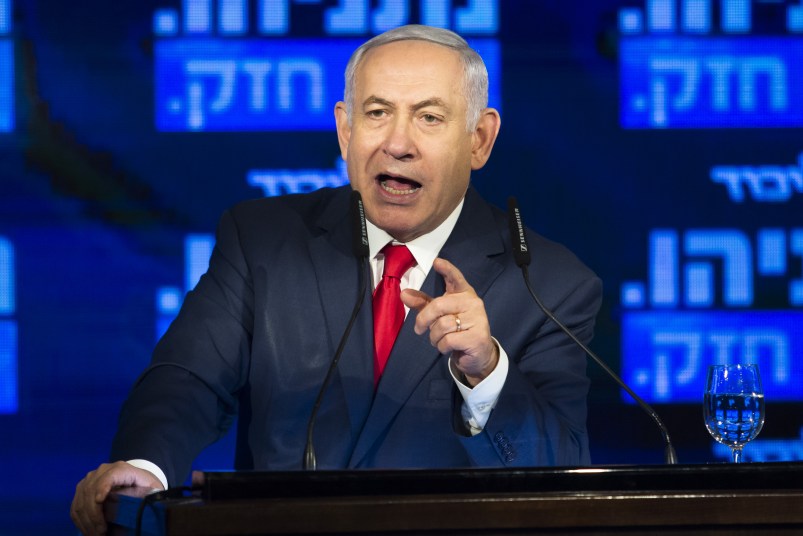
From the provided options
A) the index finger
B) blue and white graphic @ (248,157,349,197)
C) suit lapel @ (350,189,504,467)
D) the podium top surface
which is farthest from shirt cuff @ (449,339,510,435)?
blue and white graphic @ (248,157,349,197)

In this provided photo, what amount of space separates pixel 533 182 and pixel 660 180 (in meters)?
0.40

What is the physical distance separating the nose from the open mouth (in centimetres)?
6

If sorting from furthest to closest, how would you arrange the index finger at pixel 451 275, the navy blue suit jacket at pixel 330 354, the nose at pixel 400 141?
the nose at pixel 400 141, the navy blue suit jacket at pixel 330 354, the index finger at pixel 451 275

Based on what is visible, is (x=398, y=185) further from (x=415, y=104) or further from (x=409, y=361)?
(x=409, y=361)

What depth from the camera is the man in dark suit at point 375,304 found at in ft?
7.48

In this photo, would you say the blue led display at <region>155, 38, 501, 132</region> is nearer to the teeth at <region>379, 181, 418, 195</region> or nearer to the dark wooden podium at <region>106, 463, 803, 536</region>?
the teeth at <region>379, 181, 418, 195</region>

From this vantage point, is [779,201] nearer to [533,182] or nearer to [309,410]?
[533,182]

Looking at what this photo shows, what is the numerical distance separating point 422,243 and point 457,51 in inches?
16.2

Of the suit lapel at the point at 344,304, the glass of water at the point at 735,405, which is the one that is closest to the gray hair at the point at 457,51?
the suit lapel at the point at 344,304

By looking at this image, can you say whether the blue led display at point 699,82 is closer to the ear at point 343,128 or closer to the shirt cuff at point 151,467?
the ear at point 343,128

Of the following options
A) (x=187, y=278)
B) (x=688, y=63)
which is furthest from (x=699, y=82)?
(x=187, y=278)

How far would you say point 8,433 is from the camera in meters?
3.54

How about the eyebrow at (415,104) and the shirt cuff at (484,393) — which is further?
the eyebrow at (415,104)

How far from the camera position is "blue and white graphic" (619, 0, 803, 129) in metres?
3.67
